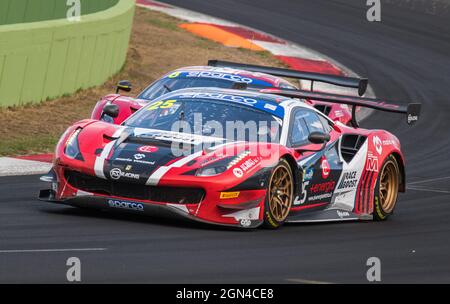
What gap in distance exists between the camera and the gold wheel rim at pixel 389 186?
12.7 m

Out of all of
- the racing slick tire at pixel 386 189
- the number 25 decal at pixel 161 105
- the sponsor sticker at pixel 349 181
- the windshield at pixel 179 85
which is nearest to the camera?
the number 25 decal at pixel 161 105

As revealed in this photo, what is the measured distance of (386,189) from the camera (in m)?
12.8

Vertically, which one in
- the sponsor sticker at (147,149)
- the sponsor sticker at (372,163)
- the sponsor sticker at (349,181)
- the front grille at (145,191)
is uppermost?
the sponsor sticker at (147,149)

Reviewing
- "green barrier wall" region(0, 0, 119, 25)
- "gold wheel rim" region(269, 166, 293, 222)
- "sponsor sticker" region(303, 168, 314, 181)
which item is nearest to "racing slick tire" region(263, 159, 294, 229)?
"gold wheel rim" region(269, 166, 293, 222)

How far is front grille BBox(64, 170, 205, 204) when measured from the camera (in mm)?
10328

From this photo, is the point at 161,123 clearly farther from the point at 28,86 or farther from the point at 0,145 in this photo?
the point at 28,86

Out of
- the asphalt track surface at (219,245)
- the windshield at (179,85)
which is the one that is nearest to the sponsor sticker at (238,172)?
the asphalt track surface at (219,245)

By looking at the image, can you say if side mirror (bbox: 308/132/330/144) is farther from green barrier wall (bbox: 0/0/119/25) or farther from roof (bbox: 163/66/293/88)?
green barrier wall (bbox: 0/0/119/25)

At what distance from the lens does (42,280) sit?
7789 mm

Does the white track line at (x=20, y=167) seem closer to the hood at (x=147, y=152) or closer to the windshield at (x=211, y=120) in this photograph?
the windshield at (x=211, y=120)

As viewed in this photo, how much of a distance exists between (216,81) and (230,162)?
5.63 metres

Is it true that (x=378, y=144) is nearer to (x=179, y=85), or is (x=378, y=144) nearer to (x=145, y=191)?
(x=145, y=191)

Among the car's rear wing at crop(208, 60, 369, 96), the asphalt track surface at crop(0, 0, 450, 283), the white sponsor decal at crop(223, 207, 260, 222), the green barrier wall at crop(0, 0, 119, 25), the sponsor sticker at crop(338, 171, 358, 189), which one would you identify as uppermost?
the green barrier wall at crop(0, 0, 119, 25)

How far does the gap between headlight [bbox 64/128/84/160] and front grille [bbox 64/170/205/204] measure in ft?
0.64
